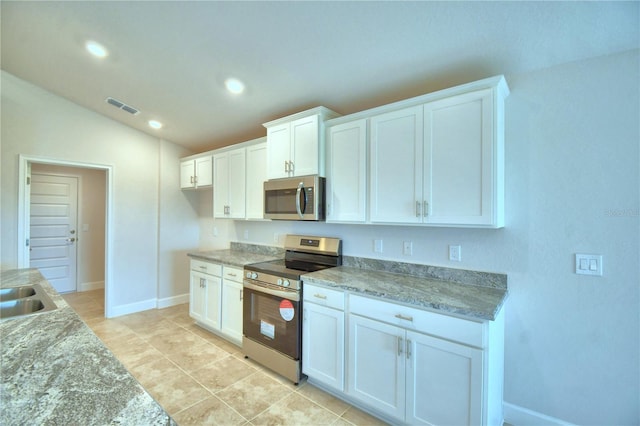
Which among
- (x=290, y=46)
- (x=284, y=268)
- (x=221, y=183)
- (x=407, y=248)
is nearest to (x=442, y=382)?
(x=407, y=248)

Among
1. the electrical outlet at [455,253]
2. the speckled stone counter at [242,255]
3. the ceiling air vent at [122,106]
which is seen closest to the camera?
the electrical outlet at [455,253]

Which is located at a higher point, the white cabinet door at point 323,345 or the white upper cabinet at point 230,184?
the white upper cabinet at point 230,184

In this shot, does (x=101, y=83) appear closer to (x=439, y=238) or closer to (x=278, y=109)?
(x=278, y=109)

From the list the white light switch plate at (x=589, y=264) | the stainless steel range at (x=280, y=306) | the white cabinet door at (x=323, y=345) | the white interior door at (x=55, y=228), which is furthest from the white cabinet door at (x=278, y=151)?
the white interior door at (x=55, y=228)

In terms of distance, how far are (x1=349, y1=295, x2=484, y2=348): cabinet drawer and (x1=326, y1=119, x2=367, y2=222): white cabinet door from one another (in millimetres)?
699

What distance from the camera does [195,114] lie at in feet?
11.1

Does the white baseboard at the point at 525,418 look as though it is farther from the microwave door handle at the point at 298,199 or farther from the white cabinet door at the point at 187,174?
the white cabinet door at the point at 187,174

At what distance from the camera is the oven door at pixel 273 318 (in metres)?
2.38

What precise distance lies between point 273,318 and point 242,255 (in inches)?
49.2

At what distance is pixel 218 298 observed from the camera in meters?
3.21

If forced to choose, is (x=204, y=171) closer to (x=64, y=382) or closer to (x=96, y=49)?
(x=96, y=49)

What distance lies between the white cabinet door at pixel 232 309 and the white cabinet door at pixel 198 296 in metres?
0.41

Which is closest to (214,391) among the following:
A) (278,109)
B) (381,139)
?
(381,139)

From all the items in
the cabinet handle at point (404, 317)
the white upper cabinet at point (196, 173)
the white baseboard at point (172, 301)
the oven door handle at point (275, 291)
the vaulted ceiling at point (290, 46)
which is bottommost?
the white baseboard at point (172, 301)
